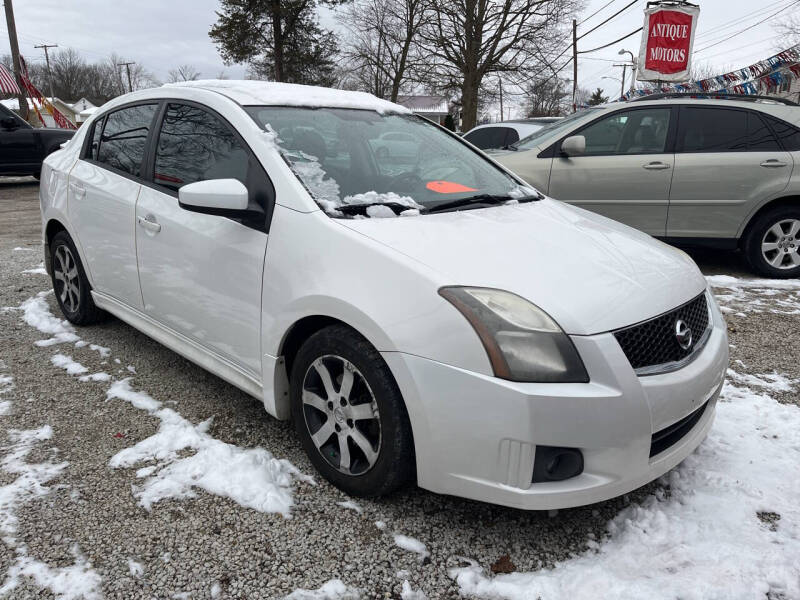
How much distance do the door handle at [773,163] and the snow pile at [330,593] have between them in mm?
5332

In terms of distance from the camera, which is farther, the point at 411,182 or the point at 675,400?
the point at 411,182

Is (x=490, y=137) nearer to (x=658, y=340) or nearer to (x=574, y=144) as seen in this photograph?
(x=574, y=144)

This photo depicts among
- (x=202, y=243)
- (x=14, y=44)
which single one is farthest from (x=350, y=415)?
(x=14, y=44)

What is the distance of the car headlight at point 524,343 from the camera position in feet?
6.19

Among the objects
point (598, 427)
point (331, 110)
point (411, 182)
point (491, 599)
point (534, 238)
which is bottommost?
point (491, 599)

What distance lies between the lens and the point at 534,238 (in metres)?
2.40

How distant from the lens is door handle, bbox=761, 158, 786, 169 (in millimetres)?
5395

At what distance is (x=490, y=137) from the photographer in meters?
8.70

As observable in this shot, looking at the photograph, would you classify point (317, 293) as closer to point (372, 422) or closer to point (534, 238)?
point (372, 422)

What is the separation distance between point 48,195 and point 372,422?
3.30 meters

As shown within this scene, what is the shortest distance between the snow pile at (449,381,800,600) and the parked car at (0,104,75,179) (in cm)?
1320

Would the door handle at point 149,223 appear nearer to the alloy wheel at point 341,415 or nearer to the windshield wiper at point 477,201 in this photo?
the alloy wheel at point 341,415

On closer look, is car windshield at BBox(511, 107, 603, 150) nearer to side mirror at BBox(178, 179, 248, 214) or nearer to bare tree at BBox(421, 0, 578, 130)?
side mirror at BBox(178, 179, 248, 214)

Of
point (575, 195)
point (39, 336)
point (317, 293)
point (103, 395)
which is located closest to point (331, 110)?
point (317, 293)
